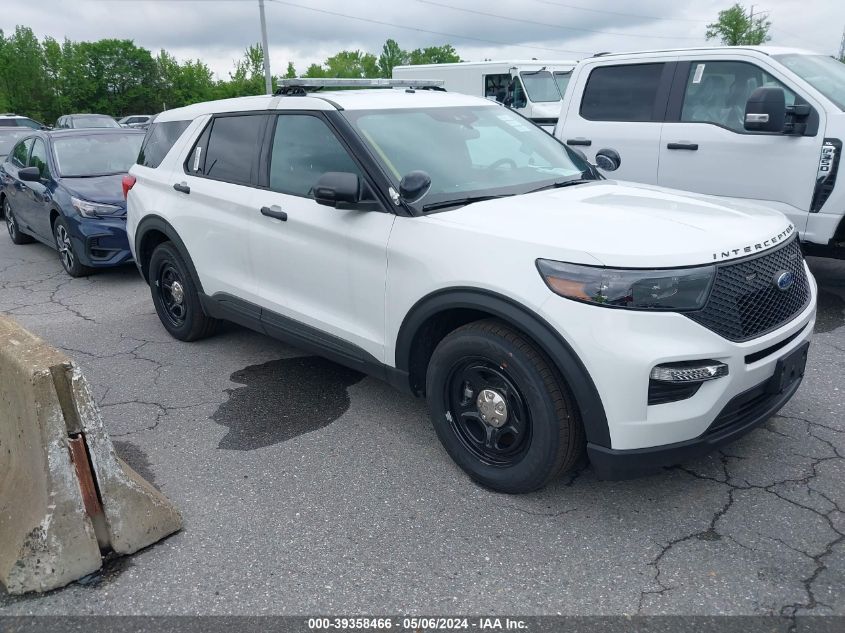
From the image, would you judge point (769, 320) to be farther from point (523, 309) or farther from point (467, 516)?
point (467, 516)

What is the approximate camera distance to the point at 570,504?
319 cm

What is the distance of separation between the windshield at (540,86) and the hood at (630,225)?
14.2 metres

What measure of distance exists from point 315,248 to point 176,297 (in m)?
2.04

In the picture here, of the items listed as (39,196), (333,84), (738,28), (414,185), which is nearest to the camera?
(414,185)

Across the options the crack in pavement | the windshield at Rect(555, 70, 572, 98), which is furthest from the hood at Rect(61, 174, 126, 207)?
the windshield at Rect(555, 70, 572, 98)

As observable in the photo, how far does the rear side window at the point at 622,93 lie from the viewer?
6434 millimetres

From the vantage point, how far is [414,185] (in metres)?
3.35

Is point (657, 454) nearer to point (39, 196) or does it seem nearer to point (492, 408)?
point (492, 408)

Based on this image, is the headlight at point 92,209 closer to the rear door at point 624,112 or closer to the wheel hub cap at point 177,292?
the wheel hub cap at point 177,292

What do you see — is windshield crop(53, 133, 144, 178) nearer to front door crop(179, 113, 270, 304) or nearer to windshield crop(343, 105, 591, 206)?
front door crop(179, 113, 270, 304)

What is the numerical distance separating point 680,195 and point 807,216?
247cm

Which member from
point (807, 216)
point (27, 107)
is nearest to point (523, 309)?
point (807, 216)

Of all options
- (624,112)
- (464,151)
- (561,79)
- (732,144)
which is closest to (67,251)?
(464,151)

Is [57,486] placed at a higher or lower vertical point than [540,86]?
lower
